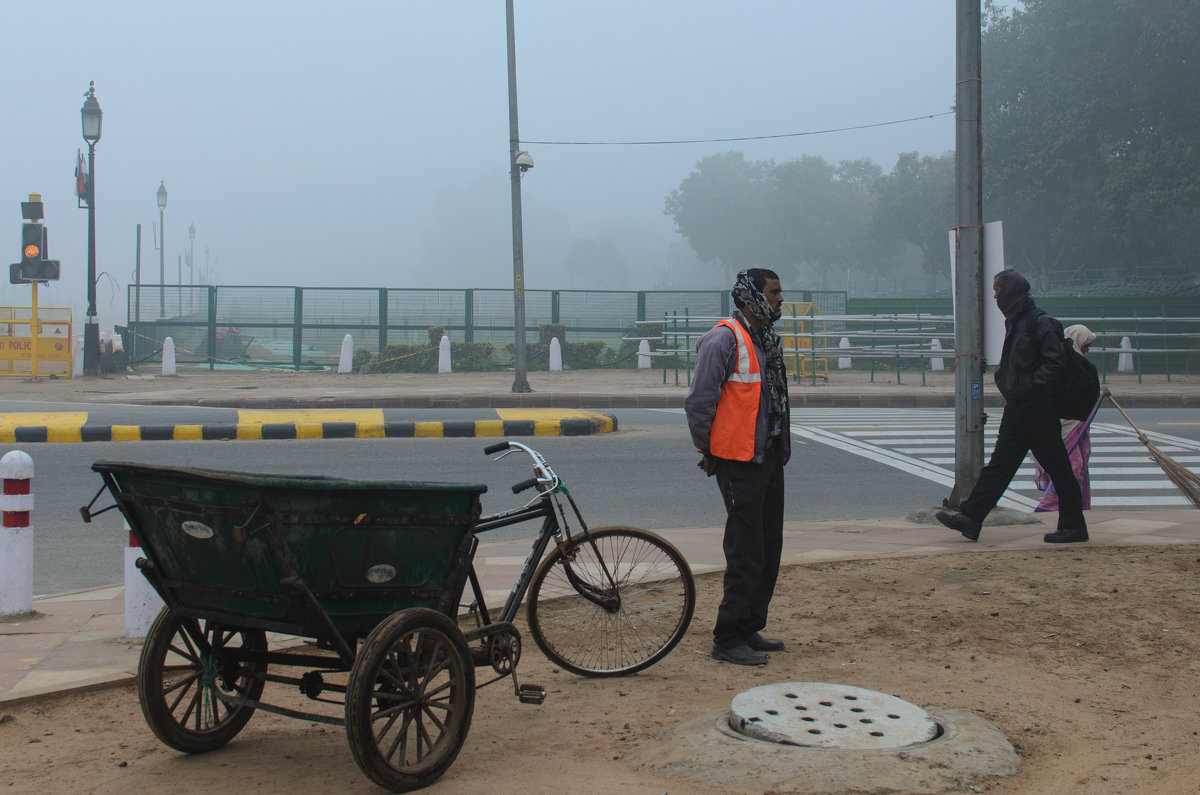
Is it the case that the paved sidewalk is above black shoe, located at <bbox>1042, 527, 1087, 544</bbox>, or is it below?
below

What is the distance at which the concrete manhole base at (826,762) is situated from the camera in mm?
3314

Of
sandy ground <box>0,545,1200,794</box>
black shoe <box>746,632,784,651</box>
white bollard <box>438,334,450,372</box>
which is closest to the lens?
sandy ground <box>0,545,1200,794</box>

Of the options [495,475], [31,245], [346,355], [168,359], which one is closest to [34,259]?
[31,245]

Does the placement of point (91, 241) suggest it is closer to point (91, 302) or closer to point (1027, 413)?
point (91, 302)

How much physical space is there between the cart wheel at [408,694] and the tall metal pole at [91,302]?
21.3m

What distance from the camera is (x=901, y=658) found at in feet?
16.0

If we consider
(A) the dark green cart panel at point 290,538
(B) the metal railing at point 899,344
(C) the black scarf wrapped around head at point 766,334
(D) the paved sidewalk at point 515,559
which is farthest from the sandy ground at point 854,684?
(B) the metal railing at point 899,344

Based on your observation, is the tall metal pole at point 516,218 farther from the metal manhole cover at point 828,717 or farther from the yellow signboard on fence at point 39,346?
the metal manhole cover at point 828,717

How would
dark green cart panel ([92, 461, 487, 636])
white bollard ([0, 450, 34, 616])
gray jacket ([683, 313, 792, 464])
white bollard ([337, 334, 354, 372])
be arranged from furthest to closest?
1. white bollard ([337, 334, 354, 372])
2. white bollard ([0, 450, 34, 616])
3. gray jacket ([683, 313, 792, 464])
4. dark green cart panel ([92, 461, 487, 636])

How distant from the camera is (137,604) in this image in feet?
16.7

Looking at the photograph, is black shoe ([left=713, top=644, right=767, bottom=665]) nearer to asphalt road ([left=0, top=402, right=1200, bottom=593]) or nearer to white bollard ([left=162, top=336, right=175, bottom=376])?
asphalt road ([left=0, top=402, right=1200, bottom=593])

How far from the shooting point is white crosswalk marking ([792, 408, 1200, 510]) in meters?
10.0

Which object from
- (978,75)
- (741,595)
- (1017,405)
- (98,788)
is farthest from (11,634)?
(978,75)

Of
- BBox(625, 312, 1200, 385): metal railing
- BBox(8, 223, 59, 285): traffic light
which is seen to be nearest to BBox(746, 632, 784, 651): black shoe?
BBox(625, 312, 1200, 385): metal railing
